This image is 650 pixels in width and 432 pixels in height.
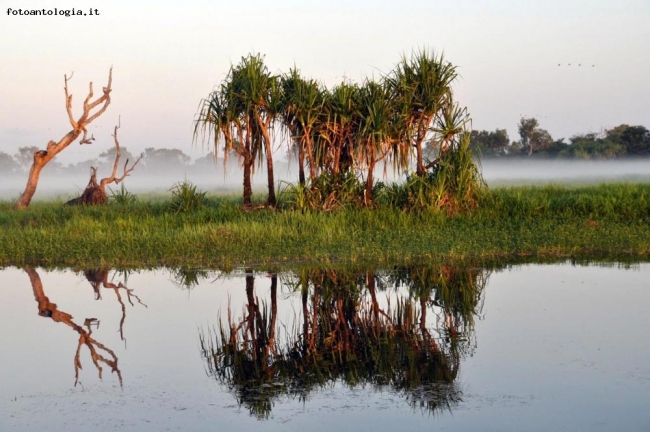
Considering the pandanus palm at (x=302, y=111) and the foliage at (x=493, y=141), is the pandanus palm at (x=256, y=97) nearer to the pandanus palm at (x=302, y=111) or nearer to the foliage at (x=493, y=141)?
the pandanus palm at (x=302, y=111)

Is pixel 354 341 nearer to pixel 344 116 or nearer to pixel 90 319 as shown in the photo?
pixel 90 319

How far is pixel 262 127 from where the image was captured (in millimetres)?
21719

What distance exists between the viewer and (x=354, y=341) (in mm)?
9438

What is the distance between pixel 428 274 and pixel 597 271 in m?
2.70

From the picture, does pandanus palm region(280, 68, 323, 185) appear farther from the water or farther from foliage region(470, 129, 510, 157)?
foliage region(470, 129, 510, 157)

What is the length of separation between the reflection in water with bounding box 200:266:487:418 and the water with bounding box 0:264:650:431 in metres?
0.03

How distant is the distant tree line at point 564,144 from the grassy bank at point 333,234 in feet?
126

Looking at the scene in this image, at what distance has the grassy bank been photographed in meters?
15.9

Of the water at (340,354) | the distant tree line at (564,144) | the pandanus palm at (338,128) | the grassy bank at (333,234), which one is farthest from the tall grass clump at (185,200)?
the distant tree line at (564,144)

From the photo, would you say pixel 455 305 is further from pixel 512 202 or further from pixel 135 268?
pixel 512 202

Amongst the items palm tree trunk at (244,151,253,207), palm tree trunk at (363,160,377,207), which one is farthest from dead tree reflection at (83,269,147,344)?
palm tree trunk at (363,160,377,207)

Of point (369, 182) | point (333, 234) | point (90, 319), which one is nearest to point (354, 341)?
point (90, 319)

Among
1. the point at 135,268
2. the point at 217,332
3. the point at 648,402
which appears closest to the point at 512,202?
the point at 135,268

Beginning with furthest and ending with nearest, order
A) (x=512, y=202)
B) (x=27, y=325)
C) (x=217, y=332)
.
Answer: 1. (x=512, y=202)
2. (x=27, y=325)
3. (x=217, y=332)
